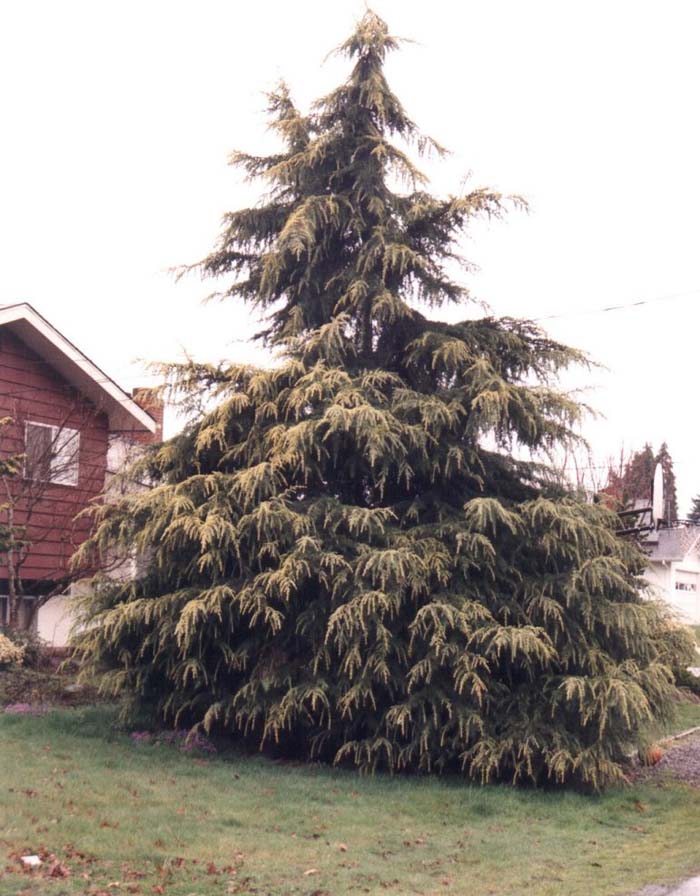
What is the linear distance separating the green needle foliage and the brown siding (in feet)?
17.8

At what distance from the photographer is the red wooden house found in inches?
680

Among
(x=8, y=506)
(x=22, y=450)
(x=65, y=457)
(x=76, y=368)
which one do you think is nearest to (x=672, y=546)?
(x=65, y=457)

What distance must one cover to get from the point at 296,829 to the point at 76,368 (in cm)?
1141

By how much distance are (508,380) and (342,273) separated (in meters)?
2.63

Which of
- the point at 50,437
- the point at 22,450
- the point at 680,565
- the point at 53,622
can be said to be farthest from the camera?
the point at 680,565

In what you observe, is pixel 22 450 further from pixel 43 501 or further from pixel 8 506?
pixel 8 506

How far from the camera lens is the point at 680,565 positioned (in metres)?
42.8

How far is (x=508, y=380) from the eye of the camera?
41.8 ft

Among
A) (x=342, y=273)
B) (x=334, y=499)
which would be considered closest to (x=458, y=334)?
(x=342, y=273)

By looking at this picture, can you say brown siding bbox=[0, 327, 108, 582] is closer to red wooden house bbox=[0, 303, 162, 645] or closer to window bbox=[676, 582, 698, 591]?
red wooden house bbox=[0, 303, 162, 645]

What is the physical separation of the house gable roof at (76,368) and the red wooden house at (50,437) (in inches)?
0.7

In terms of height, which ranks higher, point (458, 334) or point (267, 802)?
point (458, 334)

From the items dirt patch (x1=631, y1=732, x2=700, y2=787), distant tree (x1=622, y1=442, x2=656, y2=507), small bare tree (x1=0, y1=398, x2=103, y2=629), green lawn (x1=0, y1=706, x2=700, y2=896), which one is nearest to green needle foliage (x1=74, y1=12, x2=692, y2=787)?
green lawn (x1=0, y1=706, x2=700, y2=896)

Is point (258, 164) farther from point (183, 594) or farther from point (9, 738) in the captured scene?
point (9, 738)
